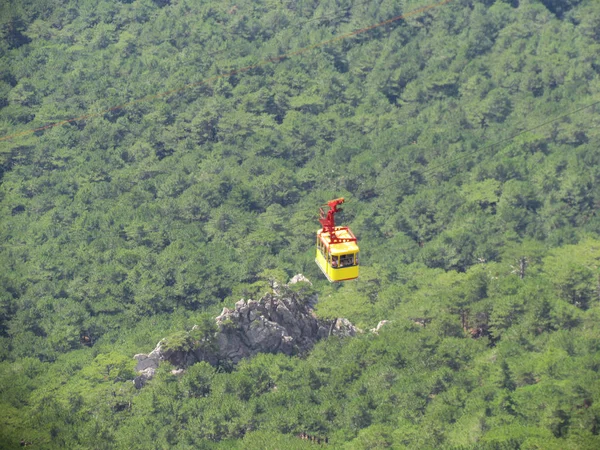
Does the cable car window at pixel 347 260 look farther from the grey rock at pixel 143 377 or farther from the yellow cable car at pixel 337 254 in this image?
the grey rock at pixel 143 377

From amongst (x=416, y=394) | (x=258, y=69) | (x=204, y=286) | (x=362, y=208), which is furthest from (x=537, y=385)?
(x=258, y=69)

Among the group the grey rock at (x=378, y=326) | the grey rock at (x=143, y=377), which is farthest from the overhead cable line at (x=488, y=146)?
the grey rock at (x=143, y=377)

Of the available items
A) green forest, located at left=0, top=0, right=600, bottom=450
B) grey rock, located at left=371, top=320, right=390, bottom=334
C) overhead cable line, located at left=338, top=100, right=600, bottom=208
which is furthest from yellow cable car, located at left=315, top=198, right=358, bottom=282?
overhead cable line, located at left=338, top=100, right=600, bottom=208

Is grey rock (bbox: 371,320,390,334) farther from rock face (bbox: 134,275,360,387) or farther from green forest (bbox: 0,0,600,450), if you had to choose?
rock face (bbox: 134,275,360,387)

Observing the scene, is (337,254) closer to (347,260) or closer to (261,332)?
(347,260)

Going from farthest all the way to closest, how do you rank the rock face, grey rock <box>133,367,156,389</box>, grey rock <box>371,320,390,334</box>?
1. grey rock <box>371,320,390,334</box>
2. the rock face
3. grey rock <box>133,367,156,389</box>

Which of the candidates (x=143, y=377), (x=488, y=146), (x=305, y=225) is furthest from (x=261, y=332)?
(x=488, y=146)
